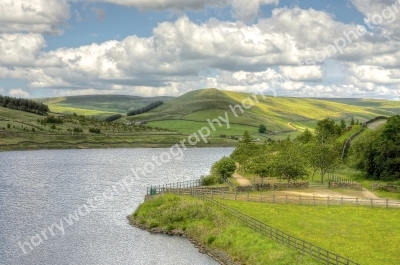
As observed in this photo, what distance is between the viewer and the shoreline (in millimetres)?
54125

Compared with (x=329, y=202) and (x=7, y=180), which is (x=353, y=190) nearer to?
(x=329, y=202)

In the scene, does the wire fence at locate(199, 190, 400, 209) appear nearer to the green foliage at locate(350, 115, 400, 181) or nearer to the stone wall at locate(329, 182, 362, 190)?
Result: the stone wall at locate(329, 182, 362, 190)

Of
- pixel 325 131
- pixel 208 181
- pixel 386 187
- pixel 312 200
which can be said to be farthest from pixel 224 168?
pixel 325 131

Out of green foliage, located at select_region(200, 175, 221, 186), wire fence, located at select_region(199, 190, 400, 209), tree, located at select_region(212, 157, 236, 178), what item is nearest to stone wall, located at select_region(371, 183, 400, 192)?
wire fence, located at select_region(199, 190, 400, 209)

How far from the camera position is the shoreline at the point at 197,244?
54.1 meters

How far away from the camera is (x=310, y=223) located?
202 feet

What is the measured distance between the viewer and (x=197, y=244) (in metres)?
61.1

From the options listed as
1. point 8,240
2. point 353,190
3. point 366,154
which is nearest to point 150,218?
point 8,240

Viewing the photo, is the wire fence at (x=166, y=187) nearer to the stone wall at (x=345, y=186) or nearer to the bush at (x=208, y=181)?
the bush at (x=208, y=181)

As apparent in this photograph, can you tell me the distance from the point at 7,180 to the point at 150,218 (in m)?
64.8

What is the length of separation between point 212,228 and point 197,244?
3.56m

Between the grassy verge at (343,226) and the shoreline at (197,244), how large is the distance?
28.0 ft

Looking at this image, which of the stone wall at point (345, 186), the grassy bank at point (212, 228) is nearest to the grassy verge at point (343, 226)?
the grassy bank at point (212, 228)

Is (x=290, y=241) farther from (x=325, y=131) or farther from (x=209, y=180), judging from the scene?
(x=325, y=131)
